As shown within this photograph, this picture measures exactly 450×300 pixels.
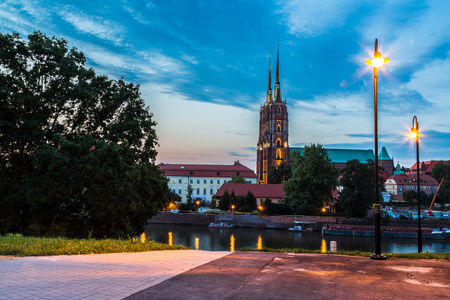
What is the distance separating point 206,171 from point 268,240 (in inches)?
2875

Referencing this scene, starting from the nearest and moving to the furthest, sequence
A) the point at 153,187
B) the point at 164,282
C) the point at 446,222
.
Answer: the point at 164,282, the point at 153,187, the point at 446,222

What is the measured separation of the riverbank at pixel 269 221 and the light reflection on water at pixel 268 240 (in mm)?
3086

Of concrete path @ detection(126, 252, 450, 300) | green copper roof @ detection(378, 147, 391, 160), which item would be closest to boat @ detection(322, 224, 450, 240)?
concrete path @ detection(126, 252, 450, 300)

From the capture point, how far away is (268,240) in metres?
56.3

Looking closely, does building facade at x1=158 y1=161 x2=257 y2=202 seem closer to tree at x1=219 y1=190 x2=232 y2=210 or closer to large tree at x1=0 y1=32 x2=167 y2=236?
tree at x1=219 y1=190 x2=232 y2=210

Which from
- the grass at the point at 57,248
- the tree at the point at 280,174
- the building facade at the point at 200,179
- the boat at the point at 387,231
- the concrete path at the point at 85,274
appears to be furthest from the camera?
the building facade at the point at 200,179

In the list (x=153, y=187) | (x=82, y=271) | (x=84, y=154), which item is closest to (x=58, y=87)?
(x=84, y=154)

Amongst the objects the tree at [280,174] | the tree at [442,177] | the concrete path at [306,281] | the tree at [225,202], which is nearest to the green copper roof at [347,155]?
the tree at [442,177]

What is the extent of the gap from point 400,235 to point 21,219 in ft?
185

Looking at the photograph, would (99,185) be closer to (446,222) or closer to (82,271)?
(82,271)

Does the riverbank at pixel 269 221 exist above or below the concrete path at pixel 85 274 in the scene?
below

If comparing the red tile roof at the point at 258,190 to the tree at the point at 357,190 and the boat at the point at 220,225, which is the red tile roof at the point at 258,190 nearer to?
the boat at the point at 220,225

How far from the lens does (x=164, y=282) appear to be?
7.63m

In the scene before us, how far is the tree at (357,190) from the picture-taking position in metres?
69.9
